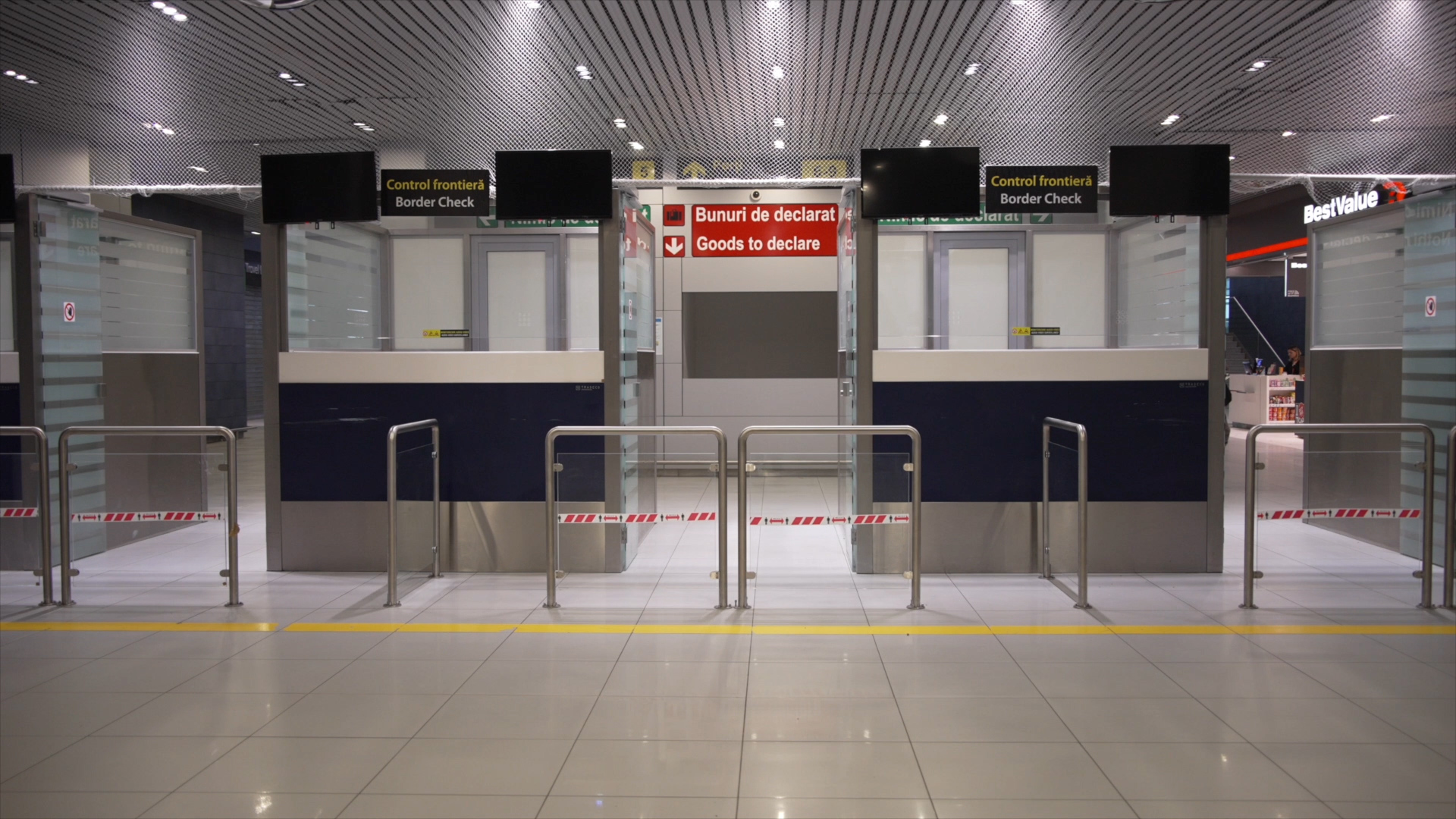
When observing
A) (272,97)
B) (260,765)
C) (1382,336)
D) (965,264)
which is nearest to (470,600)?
(260,765)

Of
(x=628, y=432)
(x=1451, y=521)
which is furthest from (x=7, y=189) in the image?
(x=1451, y=521)

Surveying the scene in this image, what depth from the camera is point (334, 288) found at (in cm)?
594

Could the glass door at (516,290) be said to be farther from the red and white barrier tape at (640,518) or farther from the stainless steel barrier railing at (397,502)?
the red and white barrier tape at (640,518)

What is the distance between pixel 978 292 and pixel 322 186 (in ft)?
13.0

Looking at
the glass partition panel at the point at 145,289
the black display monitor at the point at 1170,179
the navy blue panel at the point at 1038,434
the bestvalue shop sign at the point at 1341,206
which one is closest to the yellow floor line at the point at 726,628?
the navy blue panel at the point at 1038,434

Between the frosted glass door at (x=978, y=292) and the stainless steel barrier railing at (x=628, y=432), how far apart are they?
1.80m

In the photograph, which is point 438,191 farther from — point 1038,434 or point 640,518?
point 1038,434

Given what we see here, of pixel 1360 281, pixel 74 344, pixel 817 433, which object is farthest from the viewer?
pixel 1360 281

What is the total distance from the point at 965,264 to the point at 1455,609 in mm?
3082

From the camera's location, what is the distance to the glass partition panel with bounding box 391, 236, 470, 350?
19.6 ft

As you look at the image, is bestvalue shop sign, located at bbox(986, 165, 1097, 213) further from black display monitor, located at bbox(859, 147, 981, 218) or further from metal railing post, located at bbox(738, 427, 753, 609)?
metal railing post, located at bbox(738, 427, 753, 609)

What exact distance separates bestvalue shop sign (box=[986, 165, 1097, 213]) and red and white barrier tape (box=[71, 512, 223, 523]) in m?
4.75

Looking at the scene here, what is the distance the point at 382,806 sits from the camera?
8.61 feet

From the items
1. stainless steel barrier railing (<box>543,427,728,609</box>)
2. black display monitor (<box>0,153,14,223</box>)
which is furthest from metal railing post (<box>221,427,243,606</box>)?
black display monitor (<box>0,153,14,223</box>)
